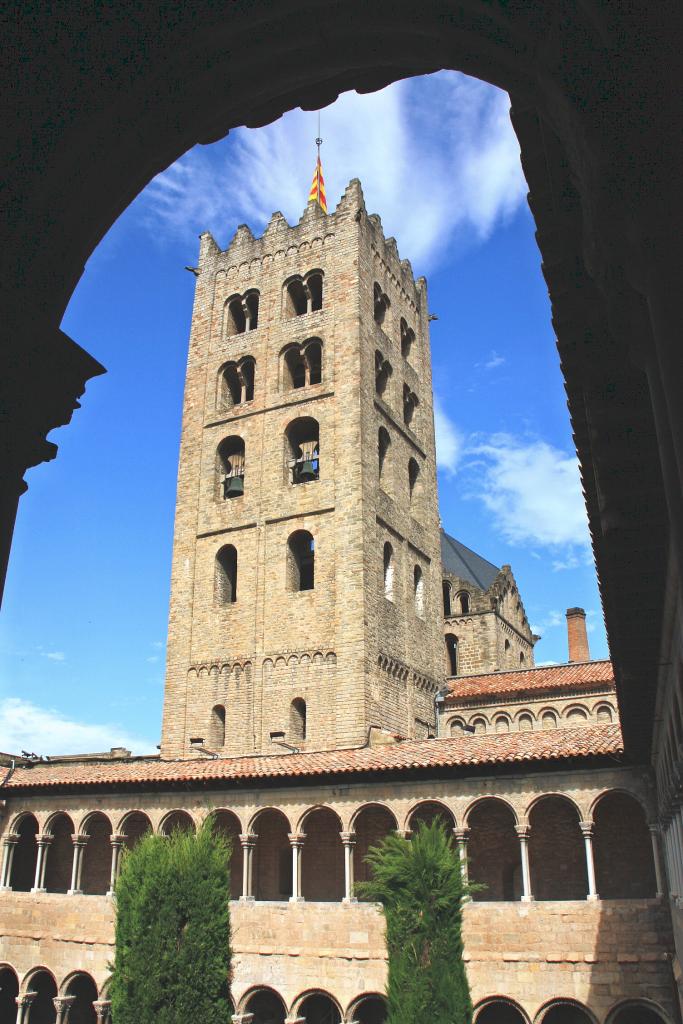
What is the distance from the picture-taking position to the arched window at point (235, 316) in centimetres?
3469

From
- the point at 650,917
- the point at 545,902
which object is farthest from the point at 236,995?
the point at 650,917

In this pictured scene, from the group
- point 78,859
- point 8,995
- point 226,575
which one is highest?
point 226,575

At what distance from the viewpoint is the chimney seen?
41312mm

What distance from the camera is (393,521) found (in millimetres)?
30656

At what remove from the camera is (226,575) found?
30766 millimetres

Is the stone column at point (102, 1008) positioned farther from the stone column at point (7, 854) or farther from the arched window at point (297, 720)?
the arched window at point (297, 720)

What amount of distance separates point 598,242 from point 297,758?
71.1 feet

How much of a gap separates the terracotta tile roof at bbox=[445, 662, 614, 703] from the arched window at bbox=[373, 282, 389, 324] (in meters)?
14.6

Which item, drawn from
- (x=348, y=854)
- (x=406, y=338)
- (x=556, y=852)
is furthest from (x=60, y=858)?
(x=406, y=338)

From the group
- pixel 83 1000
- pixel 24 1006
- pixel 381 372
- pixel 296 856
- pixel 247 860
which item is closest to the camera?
pixel 296 856

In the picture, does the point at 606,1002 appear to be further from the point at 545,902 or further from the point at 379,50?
the point at 379,50

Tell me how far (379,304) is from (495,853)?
21121 millimetres

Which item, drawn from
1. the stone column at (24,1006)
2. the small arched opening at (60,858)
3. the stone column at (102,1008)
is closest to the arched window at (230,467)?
the small arched opening at (60,858)

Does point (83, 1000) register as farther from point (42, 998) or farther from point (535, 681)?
point (535, 681)
